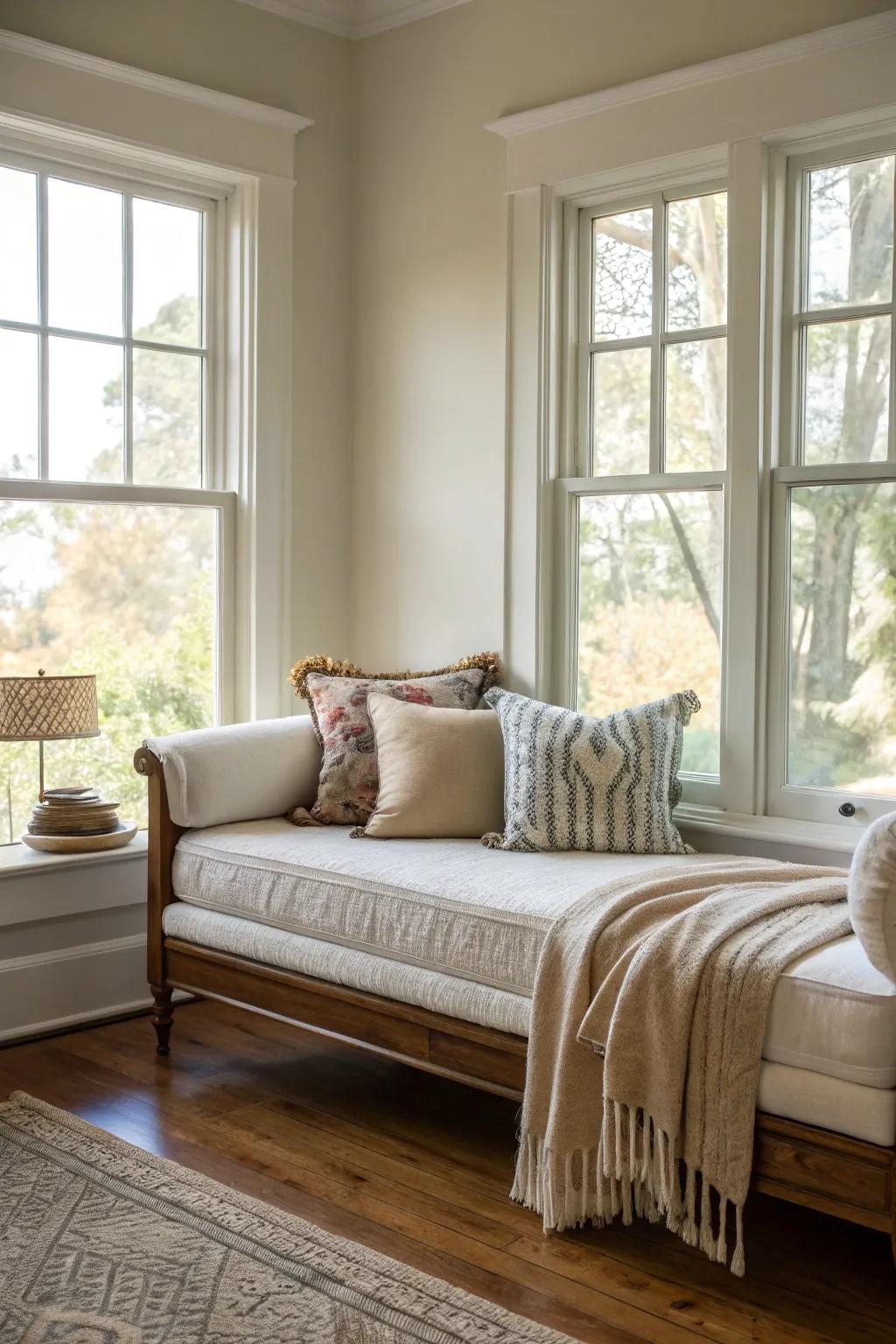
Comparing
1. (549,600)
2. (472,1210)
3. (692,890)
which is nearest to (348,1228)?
(472,1210)

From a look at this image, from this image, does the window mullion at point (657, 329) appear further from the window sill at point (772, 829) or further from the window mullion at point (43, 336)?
the window mullion at point (43, 336)

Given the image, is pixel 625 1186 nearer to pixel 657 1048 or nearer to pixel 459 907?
pixel 657 1048

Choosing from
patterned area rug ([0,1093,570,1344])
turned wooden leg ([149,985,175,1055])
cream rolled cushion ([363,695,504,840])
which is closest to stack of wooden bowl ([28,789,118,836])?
turned wooden leg ([149,985,175,1055])

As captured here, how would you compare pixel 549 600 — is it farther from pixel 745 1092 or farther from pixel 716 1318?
pixel 716 1318

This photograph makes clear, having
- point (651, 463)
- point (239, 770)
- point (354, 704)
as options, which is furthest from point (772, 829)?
point (239, 770)

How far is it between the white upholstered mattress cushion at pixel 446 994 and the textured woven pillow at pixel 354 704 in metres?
0.39

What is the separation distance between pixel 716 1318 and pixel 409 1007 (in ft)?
2.91

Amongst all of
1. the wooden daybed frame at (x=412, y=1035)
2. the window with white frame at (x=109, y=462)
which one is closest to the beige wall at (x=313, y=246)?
the window with white frame at (x=109, y=462)

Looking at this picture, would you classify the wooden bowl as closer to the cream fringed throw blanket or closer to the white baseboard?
the white baseboard

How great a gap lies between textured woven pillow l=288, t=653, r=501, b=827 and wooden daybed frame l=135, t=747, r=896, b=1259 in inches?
15.8

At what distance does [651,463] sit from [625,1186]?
1.91 metres

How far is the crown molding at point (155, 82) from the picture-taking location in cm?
346

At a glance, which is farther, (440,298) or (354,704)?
(440,298)

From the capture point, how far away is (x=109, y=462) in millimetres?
3805
